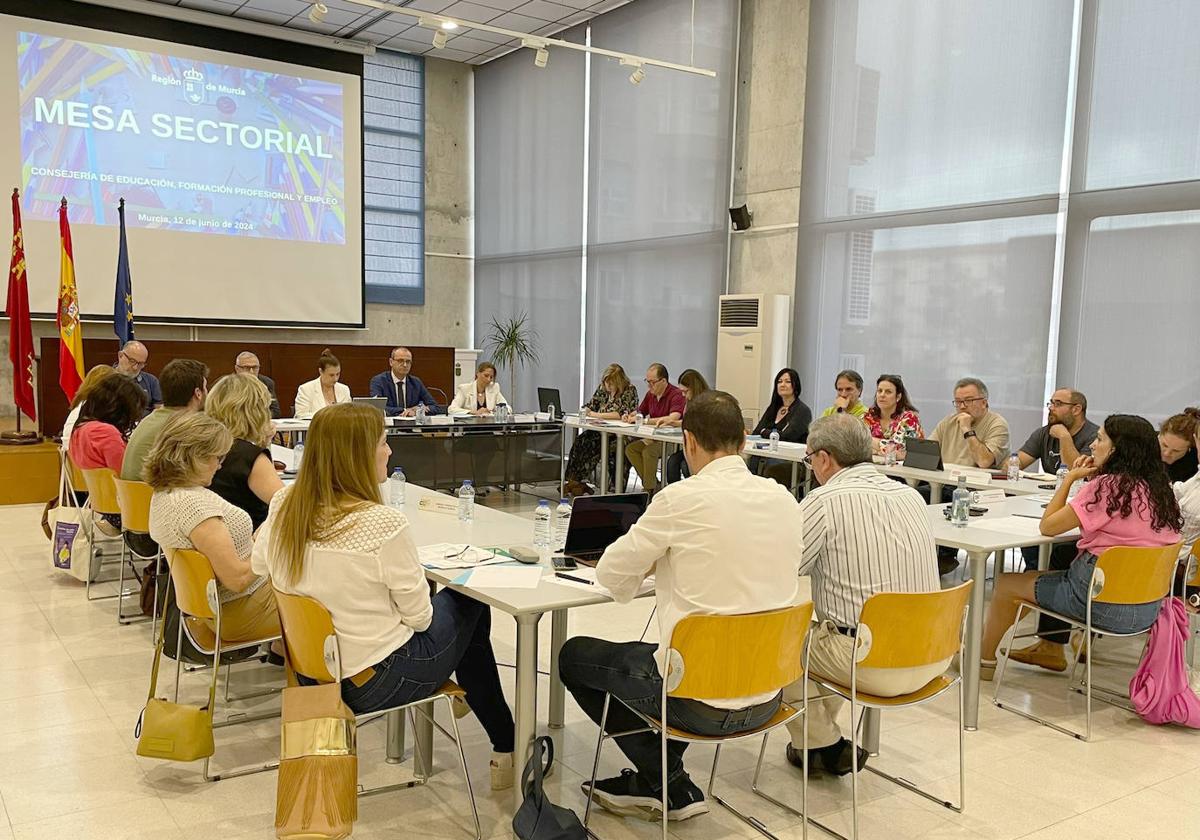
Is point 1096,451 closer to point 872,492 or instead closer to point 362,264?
point 872,492

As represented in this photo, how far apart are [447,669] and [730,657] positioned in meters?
0.86

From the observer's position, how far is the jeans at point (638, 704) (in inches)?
101

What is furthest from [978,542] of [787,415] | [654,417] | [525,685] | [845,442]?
[654,417]

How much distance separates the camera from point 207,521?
320cm

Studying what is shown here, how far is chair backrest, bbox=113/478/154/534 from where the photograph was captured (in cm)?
427

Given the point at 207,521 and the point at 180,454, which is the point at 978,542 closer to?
the point at 207,521

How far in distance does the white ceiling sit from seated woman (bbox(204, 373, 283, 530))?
7034mm

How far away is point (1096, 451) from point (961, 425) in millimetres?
2500

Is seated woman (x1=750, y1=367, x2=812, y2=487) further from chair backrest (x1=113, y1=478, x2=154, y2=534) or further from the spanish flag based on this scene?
Answer: the spanish flag

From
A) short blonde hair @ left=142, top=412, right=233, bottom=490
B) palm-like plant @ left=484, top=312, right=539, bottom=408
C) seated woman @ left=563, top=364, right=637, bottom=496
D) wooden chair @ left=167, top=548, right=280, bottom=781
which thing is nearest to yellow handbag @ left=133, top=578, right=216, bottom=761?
wooden chair @ left=167, top=548, right=280, bottom=781

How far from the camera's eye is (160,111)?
1012cm

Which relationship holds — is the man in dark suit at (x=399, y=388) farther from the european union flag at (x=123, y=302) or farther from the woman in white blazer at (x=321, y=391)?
the european union flag at (x=123, y=302)

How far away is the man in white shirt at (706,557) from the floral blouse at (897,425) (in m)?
3.87

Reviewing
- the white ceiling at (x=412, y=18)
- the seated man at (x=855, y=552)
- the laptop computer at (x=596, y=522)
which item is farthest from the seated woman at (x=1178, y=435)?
the white ceiling at (x=412, y=18)
